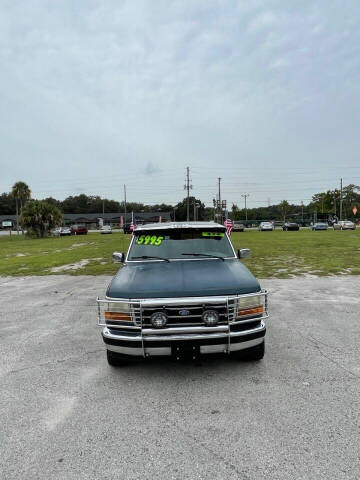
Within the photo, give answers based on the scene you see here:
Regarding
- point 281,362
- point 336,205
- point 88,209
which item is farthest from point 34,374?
point 88,209

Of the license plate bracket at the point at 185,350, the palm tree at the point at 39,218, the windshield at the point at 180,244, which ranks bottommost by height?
the license plate bracket at the point at 185,350

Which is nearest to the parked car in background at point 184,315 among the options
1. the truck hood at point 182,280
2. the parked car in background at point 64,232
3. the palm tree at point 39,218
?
the truck hood at point 182,280

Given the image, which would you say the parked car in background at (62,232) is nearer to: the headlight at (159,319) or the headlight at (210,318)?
the headlight at (159,319)

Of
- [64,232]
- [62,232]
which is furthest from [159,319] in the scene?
[64,232]

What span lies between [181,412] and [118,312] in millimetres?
1156

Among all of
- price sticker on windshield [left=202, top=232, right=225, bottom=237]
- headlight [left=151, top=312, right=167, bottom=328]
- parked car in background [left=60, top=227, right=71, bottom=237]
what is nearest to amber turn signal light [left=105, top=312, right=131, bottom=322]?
headlight [left=151, top=312, right=167, bottom=328]

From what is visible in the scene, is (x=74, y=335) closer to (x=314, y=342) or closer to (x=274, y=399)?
(x=274, y=399)

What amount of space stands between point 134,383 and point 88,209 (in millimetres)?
144209

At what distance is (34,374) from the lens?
3750mm

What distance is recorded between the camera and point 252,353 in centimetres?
356

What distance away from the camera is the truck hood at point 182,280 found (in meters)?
3.36

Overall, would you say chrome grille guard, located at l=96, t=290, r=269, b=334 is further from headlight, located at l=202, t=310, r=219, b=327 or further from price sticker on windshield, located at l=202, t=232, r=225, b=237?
price sticker on windshield, located at l=202, t=232, r=225, b=237

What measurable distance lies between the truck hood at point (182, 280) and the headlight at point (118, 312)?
10cm

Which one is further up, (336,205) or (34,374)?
(336,205)
